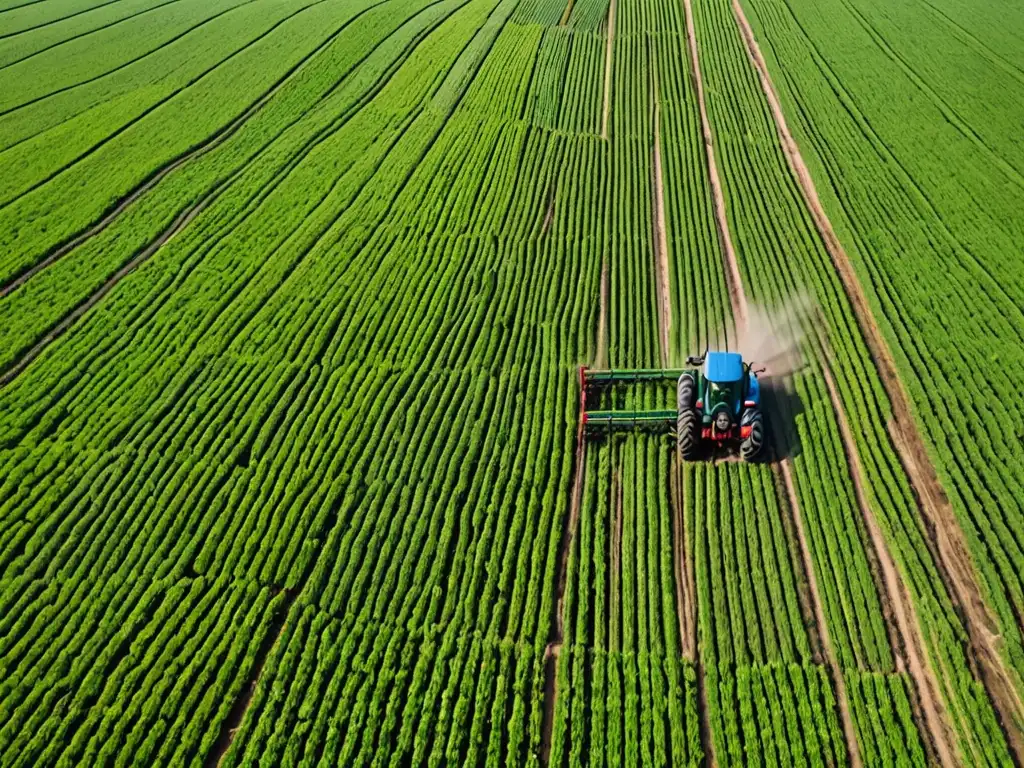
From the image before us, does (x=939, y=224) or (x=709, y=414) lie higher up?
(x=939, y=224)

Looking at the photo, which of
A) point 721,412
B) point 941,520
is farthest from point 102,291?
point 941,520

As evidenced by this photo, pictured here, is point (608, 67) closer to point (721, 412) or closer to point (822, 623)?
point (721, 412)

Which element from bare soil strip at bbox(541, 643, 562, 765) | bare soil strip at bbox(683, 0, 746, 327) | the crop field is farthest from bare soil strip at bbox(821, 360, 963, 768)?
bare soil strip at bbox(541, 643, 562, 765)

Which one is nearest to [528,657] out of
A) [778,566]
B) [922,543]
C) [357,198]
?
[778,566]

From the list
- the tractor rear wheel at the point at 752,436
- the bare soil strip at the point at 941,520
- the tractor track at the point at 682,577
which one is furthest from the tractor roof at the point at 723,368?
the bare soil strip at the point at 941,520

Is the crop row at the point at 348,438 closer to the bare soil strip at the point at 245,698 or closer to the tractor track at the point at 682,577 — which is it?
the bare soil strip at the point at 245,698

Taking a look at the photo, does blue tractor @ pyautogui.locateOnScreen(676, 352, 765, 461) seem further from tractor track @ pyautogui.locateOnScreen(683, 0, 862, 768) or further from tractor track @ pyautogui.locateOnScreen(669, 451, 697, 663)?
tractor track @ pyautogui.locateOnScreen(683, 0, 862, 768)

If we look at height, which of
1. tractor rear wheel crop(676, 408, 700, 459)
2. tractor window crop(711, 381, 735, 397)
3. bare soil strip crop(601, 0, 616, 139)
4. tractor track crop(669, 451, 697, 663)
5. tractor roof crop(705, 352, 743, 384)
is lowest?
tractor track crop(669, 451, 697, 663)
